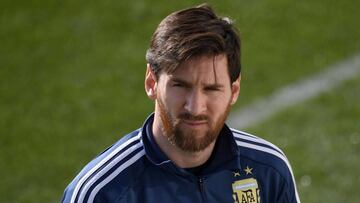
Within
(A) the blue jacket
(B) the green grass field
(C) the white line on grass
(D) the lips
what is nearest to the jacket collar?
(A) the blue jacket

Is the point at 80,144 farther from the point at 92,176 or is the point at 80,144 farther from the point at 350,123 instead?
the point at 92,176

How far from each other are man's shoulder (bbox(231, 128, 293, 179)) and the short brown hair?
40cm

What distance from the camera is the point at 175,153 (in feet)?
12.4

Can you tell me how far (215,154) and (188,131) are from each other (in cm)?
37

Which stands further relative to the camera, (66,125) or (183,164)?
(66,125)

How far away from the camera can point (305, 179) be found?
7.45m

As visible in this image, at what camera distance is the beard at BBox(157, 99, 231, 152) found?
3539 mm

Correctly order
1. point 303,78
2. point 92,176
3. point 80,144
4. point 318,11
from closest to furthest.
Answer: point 92,176 → point 80,144 → point 303,78 → point 318,11

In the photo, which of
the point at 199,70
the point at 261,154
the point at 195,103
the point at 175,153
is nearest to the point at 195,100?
the point at 195,103

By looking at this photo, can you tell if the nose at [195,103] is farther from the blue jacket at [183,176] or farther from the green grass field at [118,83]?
the green grass field at [118,83]

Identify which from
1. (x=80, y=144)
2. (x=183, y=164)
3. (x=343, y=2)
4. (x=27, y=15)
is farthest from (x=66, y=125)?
(x=183, y=164)

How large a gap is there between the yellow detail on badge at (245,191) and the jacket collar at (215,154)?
0.22ft

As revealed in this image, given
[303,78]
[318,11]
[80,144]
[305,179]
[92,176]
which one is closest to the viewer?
[92,176]

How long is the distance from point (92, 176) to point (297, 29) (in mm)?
5817
